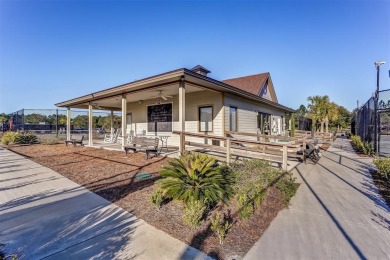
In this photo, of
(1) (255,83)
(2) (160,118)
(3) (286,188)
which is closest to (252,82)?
(1) (255,83)

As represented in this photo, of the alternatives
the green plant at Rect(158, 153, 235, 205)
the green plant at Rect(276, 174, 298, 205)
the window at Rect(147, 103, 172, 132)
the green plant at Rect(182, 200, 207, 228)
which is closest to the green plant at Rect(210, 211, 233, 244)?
the green plant at Rect(182, 200, 207, 228)

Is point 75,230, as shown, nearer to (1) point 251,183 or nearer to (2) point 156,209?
(2) point 156,209

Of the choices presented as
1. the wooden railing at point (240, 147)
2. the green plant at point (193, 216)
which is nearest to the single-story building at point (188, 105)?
the wooden railing at point (240, 147)

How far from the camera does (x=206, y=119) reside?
988 cm

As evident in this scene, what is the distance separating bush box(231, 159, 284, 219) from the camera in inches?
140

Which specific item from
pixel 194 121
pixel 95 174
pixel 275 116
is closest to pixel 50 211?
pixel 95 174

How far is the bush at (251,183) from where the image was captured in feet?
11.7

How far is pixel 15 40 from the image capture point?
30.7ft

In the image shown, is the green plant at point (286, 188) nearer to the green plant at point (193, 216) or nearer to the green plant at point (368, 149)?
the green plant at point (193, 216)

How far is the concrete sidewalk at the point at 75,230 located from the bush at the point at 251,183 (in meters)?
1.35

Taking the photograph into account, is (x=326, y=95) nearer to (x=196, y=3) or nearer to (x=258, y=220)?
(x=196, y=3)

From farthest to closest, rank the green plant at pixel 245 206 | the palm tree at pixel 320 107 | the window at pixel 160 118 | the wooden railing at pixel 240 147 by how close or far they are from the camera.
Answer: the palm tree at pixel 320 107
the window at pixel 160 118
the wooden railing at pixel 240 147
the green plant at pixel 245 206

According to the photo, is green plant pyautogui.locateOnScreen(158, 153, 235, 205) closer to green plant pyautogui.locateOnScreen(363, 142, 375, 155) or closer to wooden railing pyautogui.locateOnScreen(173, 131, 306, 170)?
wooden railing pyautogui.locateOnScreen(173, 131, 306, 170)

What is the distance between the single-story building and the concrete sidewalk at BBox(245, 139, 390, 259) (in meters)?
4.25
